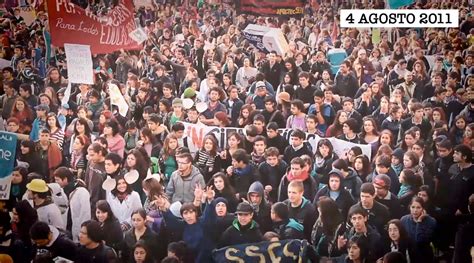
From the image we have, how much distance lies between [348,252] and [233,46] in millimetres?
Answer: 1546

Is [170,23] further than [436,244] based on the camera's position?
Yes

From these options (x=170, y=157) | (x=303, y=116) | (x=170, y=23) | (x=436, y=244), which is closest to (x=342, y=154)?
(x=303, y=116)

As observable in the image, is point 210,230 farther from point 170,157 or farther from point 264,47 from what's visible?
point 264,47

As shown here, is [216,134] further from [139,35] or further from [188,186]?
[139,35]

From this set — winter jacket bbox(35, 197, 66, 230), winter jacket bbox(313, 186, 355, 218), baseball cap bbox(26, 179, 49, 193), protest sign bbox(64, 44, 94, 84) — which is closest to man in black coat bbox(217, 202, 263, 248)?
winter jacket bbox(313, 186, 355, 218)

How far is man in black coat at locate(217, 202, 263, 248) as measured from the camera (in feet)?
16.5

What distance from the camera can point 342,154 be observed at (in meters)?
4.98

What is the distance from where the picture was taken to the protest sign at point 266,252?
5.01 m

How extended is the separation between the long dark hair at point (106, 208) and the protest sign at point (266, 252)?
718mm

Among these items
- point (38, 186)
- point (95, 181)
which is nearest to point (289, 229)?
point (95, 181)

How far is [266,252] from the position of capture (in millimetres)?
5047

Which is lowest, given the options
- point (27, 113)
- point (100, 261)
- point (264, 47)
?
point (100, 261)

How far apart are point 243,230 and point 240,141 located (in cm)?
58

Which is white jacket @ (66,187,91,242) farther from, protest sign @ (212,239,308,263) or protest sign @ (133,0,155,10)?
protest sign @ (133,0,155,10)
